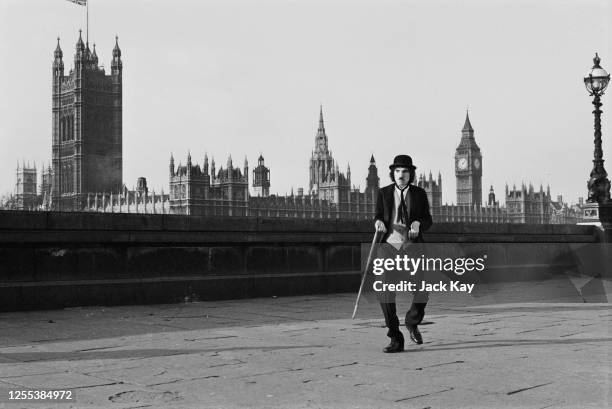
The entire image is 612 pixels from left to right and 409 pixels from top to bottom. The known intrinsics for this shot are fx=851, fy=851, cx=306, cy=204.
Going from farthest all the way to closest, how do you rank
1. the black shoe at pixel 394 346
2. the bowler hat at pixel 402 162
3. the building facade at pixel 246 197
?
the building facade at pixel 246 197
the bowler hat at pixel 402 162
the black shoe at pixel 394 346

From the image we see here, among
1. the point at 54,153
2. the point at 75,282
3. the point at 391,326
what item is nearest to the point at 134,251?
the point at 75,282

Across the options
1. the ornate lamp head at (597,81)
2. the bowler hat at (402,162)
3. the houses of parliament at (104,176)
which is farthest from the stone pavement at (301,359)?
the houses of parliament at (104,176)

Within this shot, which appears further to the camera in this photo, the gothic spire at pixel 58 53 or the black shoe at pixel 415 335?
the gothic spire at pixel 58 53

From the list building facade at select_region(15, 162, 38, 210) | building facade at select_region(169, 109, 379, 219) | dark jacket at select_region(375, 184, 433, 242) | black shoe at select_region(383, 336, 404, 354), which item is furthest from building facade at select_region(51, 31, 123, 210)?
black shoe at select_region(383, 336, 404, 354)

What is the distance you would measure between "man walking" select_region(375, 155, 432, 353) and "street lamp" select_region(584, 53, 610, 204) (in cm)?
1374

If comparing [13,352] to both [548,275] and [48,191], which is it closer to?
[548,275]

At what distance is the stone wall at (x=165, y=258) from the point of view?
10016mm

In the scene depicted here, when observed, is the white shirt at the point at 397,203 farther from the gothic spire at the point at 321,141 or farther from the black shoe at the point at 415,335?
the gothic spire at the point at 321,141

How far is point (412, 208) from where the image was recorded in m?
6.80

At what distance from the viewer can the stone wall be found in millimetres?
10016

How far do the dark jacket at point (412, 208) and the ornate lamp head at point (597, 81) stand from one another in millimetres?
13760

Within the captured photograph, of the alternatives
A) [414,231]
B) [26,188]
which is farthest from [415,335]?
[26,188]

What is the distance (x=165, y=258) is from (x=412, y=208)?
534 centimetres

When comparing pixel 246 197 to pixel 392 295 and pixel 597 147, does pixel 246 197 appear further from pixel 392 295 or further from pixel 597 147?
pixel 392 295
